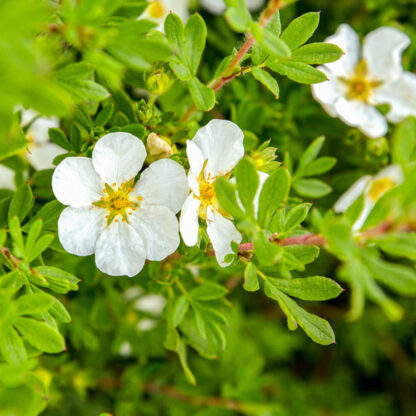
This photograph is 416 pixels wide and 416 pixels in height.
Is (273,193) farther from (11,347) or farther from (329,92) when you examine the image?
(329,92)

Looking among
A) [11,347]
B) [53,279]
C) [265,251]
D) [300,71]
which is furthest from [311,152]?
[11,347]

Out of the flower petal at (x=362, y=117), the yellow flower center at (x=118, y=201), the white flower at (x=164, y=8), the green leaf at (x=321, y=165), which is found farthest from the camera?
the white flower at (x=164, y=8)

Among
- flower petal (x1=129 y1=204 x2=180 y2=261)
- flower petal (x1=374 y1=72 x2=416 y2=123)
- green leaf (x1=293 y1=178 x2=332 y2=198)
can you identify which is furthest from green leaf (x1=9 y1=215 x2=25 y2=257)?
flower petal (x1=374 y1=72 x2=416 y2=123)

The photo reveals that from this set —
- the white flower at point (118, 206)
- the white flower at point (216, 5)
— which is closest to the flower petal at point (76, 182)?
the white flower at point (118, 206)

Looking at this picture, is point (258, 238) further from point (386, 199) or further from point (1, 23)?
point (1, 23)

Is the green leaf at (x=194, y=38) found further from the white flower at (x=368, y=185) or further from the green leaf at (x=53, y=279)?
the white flower at (x=368, y=185)

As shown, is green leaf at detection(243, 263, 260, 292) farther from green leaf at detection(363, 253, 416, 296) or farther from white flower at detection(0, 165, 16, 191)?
white flower at detection(0, 165, 16, 191)
